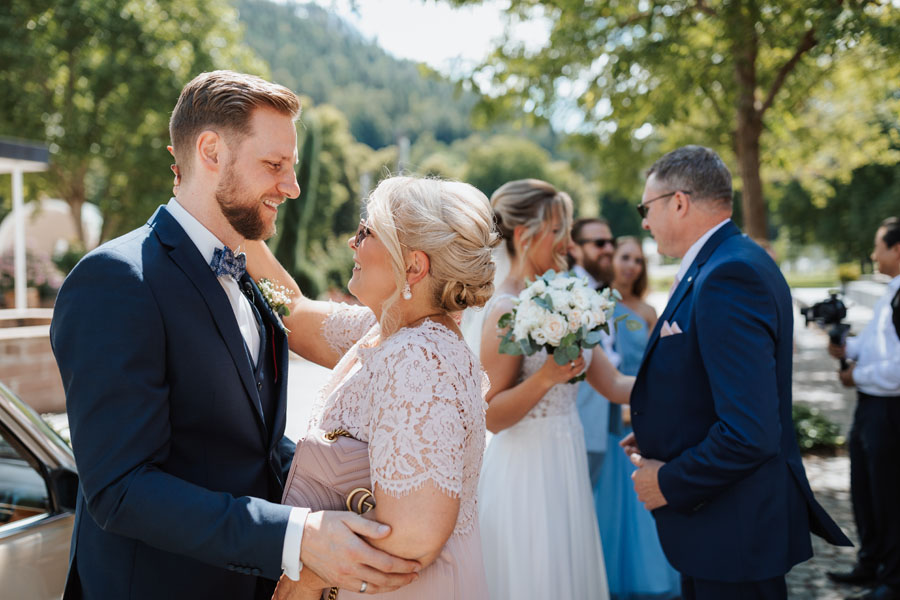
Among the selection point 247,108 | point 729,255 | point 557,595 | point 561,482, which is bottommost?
point 557,595

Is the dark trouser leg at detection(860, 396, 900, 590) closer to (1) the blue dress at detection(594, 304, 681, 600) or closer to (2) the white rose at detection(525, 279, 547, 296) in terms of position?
(1) the blue dress at detection(594, 304, 681, 600)

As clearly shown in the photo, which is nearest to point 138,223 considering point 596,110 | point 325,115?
point 596,110

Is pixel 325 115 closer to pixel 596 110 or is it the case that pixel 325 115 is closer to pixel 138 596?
pixel 596 110

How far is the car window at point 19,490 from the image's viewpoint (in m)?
2.85

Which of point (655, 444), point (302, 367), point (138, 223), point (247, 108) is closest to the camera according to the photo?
point (247, 108)

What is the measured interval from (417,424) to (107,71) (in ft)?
70.9

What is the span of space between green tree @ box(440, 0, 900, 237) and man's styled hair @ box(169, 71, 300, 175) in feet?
18.4

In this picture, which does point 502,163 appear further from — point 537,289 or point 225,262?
point 225,262

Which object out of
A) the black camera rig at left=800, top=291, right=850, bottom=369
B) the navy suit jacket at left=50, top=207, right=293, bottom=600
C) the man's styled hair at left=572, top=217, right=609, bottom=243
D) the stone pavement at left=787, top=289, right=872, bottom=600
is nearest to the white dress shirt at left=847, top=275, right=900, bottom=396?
the black camera rig at left=800, top=291, right=850, bottom=369

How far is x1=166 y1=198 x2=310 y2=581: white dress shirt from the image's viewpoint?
1.79m

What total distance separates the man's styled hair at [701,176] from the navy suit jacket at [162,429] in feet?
6.50

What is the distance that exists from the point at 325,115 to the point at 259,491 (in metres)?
57.5

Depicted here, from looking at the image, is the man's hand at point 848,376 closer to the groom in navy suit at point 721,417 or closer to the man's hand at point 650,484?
the groom in navy suit at point 721,417

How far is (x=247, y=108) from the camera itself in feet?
6.88
